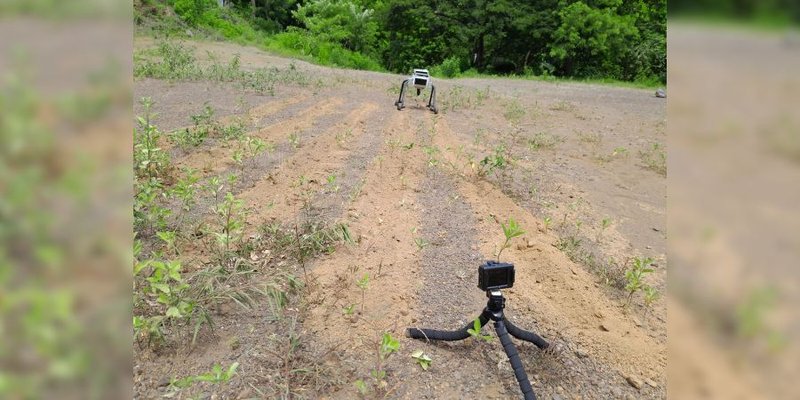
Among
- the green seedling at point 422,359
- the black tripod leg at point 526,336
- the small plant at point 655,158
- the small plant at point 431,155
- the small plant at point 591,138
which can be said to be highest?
the small plant at point 591,138

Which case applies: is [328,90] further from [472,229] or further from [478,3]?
[478,3]

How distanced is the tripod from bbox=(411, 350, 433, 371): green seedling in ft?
0.34

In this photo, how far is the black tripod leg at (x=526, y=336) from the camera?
2.06m

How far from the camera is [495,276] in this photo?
6.02ft

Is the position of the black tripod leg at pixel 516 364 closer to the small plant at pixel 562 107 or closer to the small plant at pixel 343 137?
the small plant at pixel 343 137

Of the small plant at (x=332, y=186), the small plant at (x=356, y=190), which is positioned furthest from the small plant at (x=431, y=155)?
the small plant at (x=332, y=186)

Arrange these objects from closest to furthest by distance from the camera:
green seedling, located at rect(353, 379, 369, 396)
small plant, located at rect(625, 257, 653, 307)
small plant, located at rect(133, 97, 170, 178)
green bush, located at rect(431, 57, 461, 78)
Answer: green seedling, located at rect(353, 379, 369, 396), small plant, located at rect(625, 257, 653, 307), small plant, located at rect(133, 97, 170, 178), green bush, located at rect(431, 57, 461, 78)

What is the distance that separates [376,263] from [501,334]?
3.67 ft

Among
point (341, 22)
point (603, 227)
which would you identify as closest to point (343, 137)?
point (603, 227)

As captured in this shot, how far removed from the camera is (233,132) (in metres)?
5.65

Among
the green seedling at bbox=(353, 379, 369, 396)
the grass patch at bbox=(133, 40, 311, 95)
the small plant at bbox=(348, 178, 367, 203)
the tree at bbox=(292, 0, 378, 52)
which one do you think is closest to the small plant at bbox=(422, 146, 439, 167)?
the small plant at bbox=(348, 178, 367, 203)

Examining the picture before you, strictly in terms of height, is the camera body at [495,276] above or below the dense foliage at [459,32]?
below

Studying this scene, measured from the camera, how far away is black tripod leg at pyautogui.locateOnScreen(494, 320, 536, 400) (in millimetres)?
1759

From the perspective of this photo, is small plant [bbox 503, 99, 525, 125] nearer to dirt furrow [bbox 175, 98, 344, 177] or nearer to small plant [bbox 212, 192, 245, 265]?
dirt furrow [bbox 175, 98, 344, 177]
